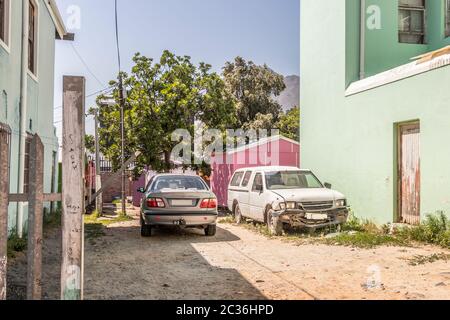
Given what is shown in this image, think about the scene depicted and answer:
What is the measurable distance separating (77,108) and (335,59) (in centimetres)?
1138

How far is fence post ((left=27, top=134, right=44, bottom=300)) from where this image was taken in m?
3.63

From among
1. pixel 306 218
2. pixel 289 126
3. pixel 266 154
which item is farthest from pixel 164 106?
pixel 289 126

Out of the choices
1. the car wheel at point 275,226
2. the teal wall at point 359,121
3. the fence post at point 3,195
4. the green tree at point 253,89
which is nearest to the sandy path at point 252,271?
the car wheel at point 275,226

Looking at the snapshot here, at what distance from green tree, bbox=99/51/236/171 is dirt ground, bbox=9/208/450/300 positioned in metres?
8.77

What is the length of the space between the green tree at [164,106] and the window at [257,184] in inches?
271

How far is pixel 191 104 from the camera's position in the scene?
61.3ft

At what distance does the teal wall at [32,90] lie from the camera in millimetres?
8328

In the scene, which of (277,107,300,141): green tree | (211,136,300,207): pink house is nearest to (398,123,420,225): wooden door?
(211,136,300,207): pink house

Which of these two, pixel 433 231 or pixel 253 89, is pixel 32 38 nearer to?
pixel 433 231

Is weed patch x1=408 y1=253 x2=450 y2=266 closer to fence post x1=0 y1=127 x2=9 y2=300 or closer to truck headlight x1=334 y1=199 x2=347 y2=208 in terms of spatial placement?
truck headlight x1=334 y1=199 x2=347 y2=208

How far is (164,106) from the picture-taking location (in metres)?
18.5

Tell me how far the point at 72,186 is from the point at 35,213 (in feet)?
1.23

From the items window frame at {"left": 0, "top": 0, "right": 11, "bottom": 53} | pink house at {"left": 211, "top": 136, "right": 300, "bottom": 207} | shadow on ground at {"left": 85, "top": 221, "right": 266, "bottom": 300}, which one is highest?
window frame at {"left": 0, "top": 0, "right": 11, "bottom": 53}
